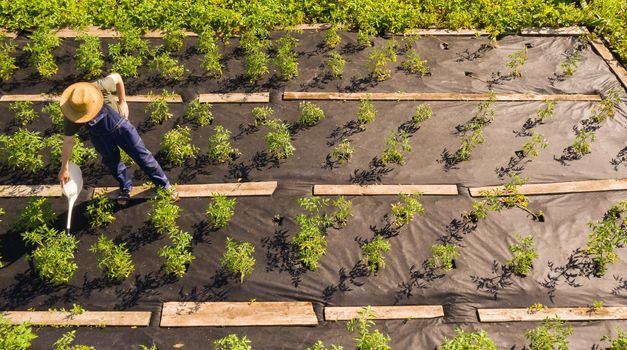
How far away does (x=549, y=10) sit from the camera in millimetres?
8820

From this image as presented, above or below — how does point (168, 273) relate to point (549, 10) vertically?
below

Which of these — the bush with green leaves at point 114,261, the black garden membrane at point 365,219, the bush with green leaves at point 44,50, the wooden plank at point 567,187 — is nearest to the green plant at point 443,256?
the black garden membrane at point 365,219

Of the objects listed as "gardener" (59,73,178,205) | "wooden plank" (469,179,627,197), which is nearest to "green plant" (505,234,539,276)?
"wooden plank" (469,179,627,197)

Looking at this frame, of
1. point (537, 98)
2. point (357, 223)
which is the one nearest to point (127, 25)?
point (357, 223)

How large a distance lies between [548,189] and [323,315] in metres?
3.76

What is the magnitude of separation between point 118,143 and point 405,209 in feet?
12.7

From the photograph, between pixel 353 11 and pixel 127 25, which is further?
pixel 353 11

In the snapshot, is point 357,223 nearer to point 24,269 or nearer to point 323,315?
point 323,315

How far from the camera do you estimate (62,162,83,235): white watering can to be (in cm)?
591

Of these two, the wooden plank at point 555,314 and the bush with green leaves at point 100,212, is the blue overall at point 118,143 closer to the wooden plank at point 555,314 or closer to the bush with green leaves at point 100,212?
the bush with green leaves at point 100,212

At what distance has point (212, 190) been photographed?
6.63 meters

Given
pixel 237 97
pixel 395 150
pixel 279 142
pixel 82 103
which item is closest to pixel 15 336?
pixel 82 103

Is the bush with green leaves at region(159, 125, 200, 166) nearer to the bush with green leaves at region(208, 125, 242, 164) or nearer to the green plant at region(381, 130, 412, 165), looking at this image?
the bush with green leaves at region(208, 125, 242, 164)

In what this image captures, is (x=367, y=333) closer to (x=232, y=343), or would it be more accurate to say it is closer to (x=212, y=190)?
(x=232, y=343)
